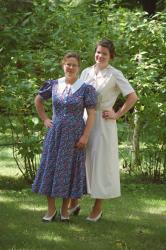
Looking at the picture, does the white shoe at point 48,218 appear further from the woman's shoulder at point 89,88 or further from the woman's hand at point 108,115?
the woman's shoulder at point 89,88

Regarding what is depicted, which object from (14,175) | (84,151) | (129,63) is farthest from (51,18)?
(14,175)

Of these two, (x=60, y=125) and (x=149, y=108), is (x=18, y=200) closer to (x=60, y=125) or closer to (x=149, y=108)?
(x=60, y=125)

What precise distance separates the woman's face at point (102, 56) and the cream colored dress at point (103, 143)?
76 mm

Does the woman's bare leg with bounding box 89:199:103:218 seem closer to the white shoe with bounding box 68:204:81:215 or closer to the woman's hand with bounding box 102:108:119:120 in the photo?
the white shoe with bounding box 68:204:81:215

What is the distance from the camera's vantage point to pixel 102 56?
573cm

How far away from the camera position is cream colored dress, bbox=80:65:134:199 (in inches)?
225

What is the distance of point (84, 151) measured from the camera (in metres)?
5.64

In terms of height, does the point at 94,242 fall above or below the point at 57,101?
below

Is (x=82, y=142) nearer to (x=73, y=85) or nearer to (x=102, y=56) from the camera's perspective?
(x=73, y=85)

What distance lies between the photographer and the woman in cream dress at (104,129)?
572cm

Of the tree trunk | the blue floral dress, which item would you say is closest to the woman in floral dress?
the blue floral dress

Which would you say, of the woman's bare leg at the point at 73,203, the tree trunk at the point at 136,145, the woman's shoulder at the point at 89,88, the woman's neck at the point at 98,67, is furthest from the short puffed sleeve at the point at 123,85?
the tree trunk at the point at 136,145

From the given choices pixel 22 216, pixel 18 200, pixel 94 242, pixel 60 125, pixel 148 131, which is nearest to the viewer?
pixel 94 242

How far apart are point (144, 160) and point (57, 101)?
4.12 metres
